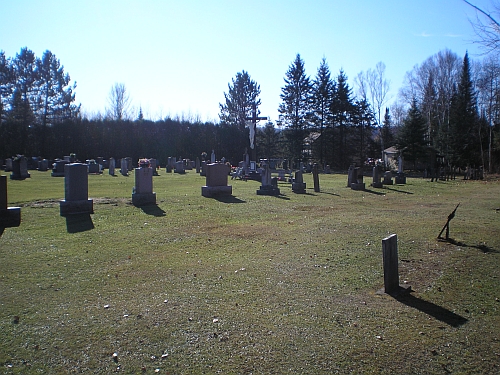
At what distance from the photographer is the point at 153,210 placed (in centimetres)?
1201

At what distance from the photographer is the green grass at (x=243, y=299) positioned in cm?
372

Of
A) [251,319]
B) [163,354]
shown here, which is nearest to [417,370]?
[251,319]

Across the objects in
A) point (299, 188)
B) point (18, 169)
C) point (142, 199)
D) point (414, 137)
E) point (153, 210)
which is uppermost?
point (414, 137)

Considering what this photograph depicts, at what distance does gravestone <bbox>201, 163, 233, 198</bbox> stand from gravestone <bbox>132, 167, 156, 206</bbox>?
9.36 ft

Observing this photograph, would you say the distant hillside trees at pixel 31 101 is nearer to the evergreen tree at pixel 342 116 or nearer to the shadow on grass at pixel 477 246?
the evergreen tree at pixel 342 116

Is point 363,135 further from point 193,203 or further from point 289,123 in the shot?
point 193,203

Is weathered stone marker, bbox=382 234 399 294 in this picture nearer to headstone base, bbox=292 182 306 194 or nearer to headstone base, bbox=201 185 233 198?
headstone base, bbox=201 185 233 198

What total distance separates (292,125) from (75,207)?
3761 cm

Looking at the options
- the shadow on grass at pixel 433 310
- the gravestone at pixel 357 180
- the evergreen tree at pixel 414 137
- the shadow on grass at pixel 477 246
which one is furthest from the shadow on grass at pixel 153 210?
the evergreen tree at pixel 414 137

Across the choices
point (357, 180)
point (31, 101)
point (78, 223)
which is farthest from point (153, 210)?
point (31, 101)

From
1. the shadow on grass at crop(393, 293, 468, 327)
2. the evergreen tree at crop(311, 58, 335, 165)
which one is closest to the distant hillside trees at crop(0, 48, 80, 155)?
the evergreen tree at crop(311, 58, 335, 165)

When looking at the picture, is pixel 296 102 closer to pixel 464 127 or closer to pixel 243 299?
pixel 464 127

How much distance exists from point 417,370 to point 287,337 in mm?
1197

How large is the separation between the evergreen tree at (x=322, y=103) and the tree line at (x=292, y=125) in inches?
4.3
